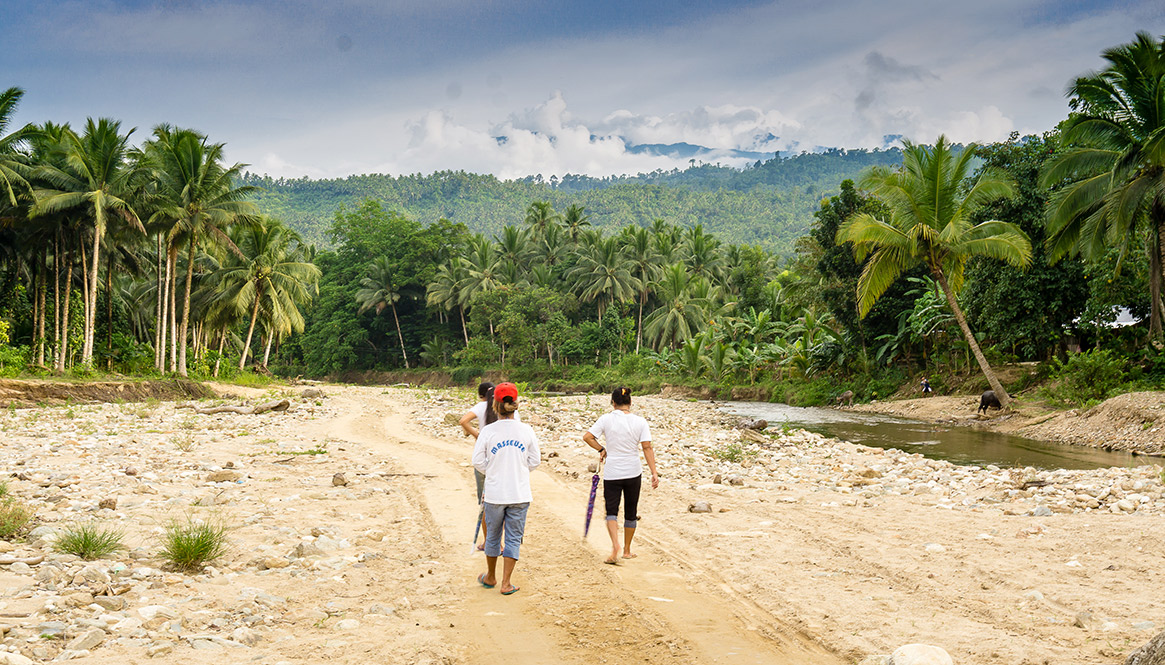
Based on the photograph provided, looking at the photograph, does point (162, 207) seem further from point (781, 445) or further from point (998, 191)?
point (998, 191)

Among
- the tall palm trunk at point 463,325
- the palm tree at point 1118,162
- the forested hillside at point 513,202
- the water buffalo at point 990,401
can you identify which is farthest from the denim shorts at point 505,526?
the forested hillside at point 513,202

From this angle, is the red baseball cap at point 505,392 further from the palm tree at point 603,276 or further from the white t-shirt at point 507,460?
the palm tree at point 603,276

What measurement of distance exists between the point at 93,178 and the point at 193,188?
12.5 feet

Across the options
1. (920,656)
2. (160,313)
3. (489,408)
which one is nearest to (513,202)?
(160,313)

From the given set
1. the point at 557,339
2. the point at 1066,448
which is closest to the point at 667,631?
the point at 1066,448

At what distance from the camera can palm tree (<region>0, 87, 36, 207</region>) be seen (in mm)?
23734

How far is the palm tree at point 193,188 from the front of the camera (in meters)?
30.4

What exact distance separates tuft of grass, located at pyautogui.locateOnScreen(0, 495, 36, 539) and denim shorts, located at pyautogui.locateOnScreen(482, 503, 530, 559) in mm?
4676

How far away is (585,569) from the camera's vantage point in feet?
22.5

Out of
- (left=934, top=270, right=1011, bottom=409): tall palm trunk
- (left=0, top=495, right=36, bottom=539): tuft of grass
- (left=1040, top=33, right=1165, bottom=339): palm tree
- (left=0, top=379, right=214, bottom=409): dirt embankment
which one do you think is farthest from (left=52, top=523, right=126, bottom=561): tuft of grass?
(left=934, top=270, right=1011, bottom=409): tall palm trunk

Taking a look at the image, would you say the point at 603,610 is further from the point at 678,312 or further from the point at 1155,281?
the point at 678,312

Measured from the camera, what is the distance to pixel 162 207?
2980 cm

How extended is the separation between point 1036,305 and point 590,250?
40773mm

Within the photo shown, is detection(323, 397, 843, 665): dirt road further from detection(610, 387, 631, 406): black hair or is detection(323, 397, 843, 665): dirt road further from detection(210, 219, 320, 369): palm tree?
detection(210, 219, 320, 369): palm tree
